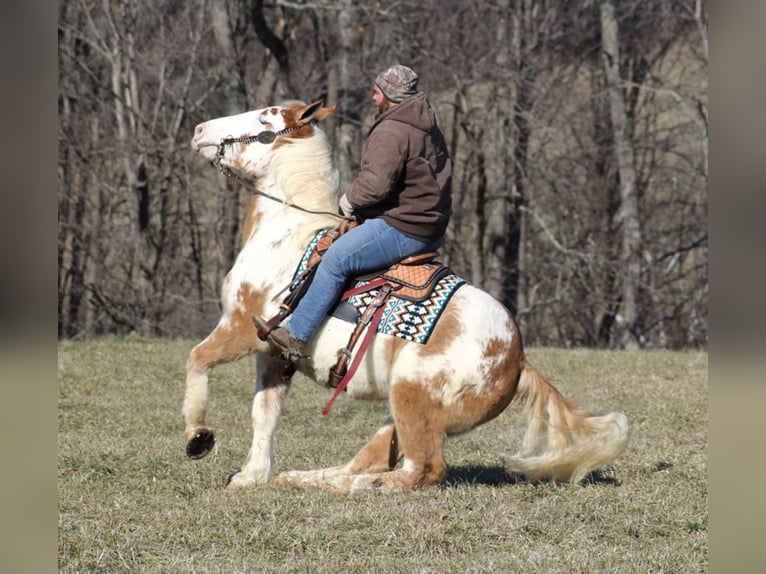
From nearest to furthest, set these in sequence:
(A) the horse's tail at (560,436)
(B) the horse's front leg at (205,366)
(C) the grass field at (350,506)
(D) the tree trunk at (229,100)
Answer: (C) the grass field at (350,506) < (B) the horse's front leg at (205,366) < (A) the horse's tail at (560,436) < (D) the tree trunk at (229,100)

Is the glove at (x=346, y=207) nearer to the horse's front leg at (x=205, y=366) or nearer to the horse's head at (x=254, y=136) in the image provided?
the horse's head at (x=254, y=136)

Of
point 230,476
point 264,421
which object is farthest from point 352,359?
point 230,476

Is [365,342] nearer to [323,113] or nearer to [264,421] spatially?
[264,421]

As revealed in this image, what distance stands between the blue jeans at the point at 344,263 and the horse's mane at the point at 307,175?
499mm

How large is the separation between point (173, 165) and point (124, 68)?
2263mm

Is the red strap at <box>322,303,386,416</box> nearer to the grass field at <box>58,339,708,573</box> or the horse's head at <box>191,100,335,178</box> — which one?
the grass field at <box>58,339,708,573</box>

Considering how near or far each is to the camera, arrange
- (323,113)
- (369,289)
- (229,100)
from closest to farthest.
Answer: (369,289), (323,113), (229,100)

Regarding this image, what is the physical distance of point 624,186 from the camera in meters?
19.2

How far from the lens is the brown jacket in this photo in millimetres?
5414

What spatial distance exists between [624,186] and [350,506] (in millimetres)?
15225

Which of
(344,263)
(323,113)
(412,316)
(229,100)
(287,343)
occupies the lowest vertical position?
(287,343)

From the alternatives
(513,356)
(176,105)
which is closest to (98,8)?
(176,105)

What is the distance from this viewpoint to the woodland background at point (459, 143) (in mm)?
18859

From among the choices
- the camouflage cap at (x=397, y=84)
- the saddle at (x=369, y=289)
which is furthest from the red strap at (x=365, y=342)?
the camouflage cap at (x=397, y=84)
